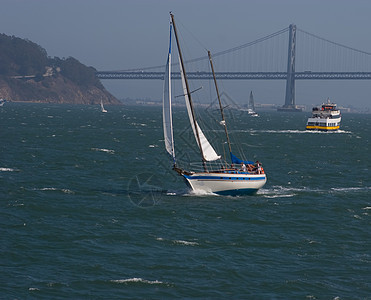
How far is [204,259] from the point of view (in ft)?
93.8

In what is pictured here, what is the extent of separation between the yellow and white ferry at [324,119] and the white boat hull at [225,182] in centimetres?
9258

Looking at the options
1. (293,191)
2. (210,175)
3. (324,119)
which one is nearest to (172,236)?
(210,175)

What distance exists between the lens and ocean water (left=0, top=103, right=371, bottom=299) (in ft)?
82.5

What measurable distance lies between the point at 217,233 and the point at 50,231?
8.27 m

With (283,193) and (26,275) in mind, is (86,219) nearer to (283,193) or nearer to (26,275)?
(26,275)

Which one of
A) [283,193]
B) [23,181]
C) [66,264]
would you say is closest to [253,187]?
[283,193]

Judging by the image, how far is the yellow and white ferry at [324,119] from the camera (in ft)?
441

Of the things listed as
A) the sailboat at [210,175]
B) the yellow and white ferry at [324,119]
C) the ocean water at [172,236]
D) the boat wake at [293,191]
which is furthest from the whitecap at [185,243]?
the yellow and white ferry at [324,119]

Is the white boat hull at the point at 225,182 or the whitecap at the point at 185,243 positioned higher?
the white boat hull at the point at 225,182

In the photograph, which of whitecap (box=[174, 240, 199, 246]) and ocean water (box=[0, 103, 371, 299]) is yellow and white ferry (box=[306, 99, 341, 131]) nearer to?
ocean water (box=[0, 103, 371, 299])

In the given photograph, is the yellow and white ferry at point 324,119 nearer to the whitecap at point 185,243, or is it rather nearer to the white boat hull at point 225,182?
the white boat hull at point 225,182

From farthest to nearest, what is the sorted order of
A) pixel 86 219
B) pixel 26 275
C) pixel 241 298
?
1. pixel 86 219
2. pixel 26 275
3. pixel 241 298

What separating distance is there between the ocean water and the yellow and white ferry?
3055 inches

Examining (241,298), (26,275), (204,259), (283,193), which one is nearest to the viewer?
(241,298)
